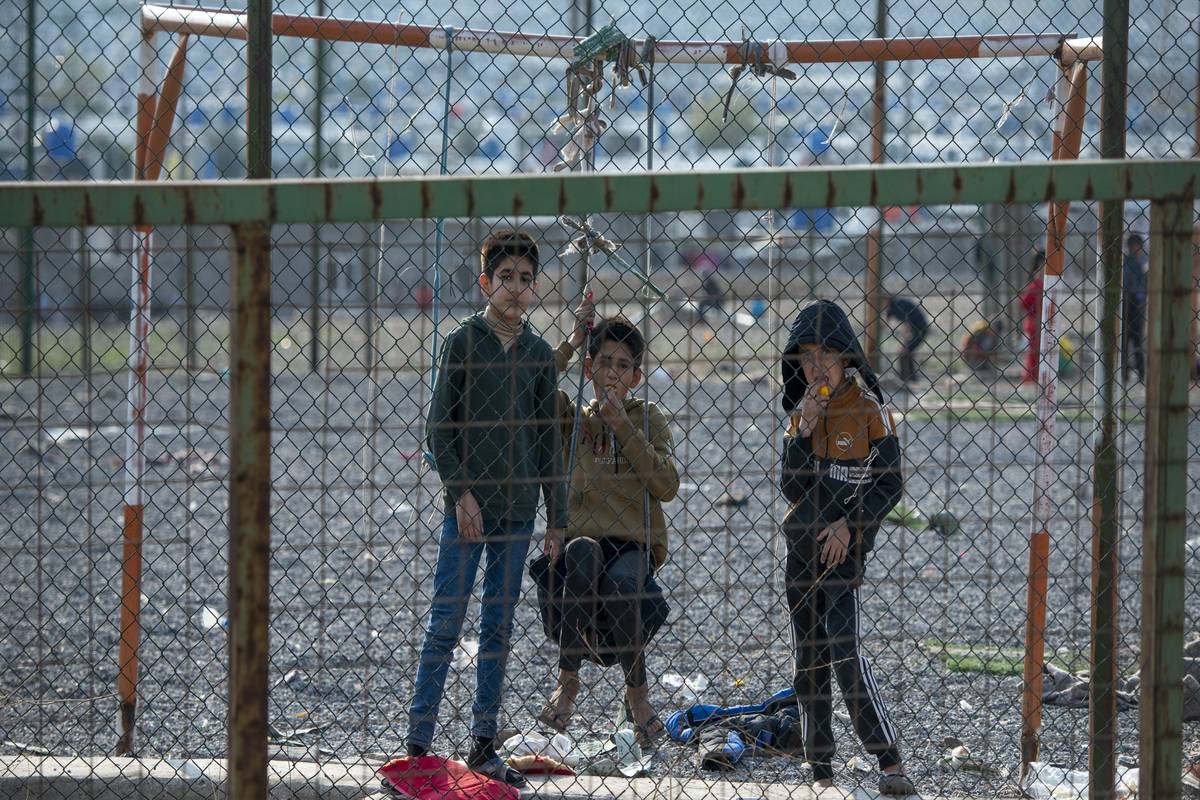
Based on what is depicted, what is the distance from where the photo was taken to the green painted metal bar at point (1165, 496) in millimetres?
2557

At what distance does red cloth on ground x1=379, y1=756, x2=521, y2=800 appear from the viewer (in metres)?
3.51

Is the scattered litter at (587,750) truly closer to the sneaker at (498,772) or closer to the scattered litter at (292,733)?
the sneaker at (498,772)

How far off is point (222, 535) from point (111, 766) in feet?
11.3

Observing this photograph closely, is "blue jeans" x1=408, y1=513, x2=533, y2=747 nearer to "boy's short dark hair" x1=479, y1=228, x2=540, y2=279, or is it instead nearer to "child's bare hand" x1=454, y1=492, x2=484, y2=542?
"child's bare hand" x1=454, y1=492, x2=484, y2=542

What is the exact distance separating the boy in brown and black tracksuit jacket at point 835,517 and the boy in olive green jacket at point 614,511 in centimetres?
47

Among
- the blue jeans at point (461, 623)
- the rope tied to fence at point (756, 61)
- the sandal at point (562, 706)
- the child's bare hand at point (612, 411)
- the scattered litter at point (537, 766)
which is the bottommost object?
the scattered litter at point (537, 766)

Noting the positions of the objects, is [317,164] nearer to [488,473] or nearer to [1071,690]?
[488,473]

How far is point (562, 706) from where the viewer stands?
4172mm

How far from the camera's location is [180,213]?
7.79 ft

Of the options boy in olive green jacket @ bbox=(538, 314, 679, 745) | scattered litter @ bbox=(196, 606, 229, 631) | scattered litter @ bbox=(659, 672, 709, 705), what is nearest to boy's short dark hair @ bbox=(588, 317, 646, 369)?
boy in olive green jacket @ bbox=(538, 314, 679, 745)

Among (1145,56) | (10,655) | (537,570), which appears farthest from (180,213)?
(1145,56)

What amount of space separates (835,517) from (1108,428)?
823mm

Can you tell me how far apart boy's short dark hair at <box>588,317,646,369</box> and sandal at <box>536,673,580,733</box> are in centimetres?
107

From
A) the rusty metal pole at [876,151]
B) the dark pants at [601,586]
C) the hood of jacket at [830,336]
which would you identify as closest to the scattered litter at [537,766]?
the dark pants at [601,586]
